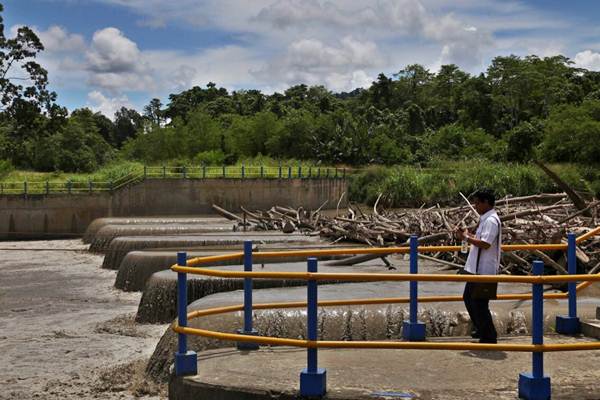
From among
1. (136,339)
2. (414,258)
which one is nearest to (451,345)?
(414,258)

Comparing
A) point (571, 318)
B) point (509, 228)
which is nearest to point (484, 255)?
point (571, 318)

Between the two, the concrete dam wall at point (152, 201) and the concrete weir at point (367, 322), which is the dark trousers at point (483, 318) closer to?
the concrete weir at point (367, 322)

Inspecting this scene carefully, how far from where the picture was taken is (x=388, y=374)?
6.25 m

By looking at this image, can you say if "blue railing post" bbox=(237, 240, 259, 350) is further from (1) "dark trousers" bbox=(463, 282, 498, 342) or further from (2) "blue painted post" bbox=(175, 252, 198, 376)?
(1) "dark trousers" bbox=(463, 282, 498, 342)

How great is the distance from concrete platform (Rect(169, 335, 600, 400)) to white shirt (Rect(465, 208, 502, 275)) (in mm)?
774

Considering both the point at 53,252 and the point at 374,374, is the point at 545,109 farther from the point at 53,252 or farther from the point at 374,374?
the point at 374,374

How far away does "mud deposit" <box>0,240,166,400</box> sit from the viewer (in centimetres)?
1003

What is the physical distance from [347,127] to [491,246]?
56565 mm

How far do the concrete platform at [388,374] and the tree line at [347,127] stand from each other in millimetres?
43703

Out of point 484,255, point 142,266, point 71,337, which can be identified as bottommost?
point 71,337

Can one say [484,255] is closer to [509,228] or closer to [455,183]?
[509,228]

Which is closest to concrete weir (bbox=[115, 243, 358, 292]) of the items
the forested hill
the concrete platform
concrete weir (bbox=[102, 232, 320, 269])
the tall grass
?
concrete weir (bbox=[102, 232, 320, 269])

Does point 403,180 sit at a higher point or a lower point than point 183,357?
higher

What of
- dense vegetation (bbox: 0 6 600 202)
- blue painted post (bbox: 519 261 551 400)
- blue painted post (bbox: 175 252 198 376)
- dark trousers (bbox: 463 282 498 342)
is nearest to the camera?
blue painted post (bbox: 519 261 551 400)
